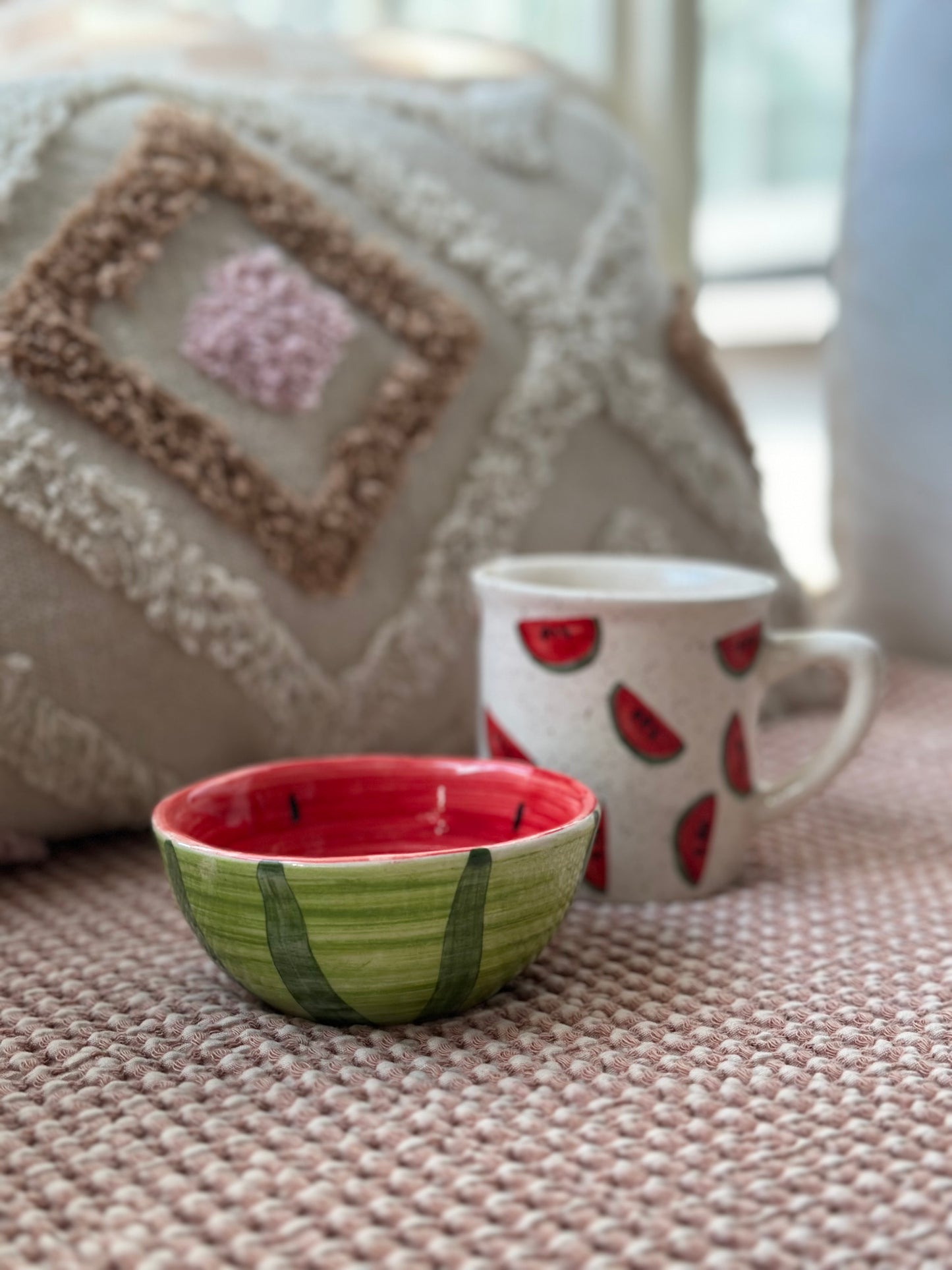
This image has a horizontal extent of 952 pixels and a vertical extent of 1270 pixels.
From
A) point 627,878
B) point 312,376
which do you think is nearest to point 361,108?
point 312,376

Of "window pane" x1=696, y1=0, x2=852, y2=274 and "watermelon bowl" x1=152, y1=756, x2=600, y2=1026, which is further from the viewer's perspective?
"window pane" x1=696, y1=0, x2=852, y2=274

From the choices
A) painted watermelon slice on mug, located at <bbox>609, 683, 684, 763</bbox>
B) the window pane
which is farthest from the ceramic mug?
the window pane

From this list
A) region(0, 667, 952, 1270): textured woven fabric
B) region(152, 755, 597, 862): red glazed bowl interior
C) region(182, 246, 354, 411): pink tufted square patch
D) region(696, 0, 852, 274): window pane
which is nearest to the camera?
region(0, 667, 952, 1270): textured woven fabric

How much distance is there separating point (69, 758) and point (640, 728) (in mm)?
252

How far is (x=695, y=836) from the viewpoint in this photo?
0.52 m

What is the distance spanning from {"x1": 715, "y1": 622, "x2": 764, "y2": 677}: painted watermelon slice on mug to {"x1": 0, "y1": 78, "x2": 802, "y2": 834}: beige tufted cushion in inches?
6.6

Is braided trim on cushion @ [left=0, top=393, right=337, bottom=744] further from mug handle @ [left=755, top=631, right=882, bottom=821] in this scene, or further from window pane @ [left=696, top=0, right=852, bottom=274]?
window pane @ [left=696, top=0, right=852, bottom=274]

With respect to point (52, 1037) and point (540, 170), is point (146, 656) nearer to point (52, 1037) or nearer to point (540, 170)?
point (52, 1037)

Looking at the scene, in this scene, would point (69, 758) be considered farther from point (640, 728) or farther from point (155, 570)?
point (640, 728)

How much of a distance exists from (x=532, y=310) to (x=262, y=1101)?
46 cm

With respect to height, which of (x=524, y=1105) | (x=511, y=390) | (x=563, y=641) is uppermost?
(x=511, y=390)

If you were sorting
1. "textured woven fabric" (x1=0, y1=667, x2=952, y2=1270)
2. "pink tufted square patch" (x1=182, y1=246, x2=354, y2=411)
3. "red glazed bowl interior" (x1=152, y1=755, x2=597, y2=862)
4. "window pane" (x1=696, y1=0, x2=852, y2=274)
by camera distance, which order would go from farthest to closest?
"window pane" (x1=696, y1=0, x2=852, y2=274)
"pink tufted square patch" (x1=182, y1=246, x2=354, y2=411)
"red glazed bowl interior" (x1=152, y1=755, x2=597, y2=862)
"textured woven fabric" (x1=0, y1=667, x2=952, y2=1270)

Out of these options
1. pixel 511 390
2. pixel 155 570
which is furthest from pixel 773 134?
pixel 155 570

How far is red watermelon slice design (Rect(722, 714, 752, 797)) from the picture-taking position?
0.53 meters
